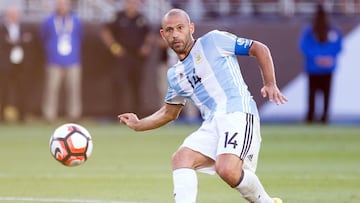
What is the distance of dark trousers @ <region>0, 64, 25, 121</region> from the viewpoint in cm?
2483

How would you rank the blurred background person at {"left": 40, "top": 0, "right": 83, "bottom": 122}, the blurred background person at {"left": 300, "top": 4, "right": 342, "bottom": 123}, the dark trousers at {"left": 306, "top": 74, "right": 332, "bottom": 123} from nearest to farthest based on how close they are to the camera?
the blurred background person at {"left": 300, "top": 4, "right": 342, "bottom": 123} → the dark trousers at {"left": 306, "top": 74, "right": 332, "bottom": 123} → the blurred background person at {"left": 40, "top": 0, "right": 83, "bottom": 122}

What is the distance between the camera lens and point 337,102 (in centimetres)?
2470

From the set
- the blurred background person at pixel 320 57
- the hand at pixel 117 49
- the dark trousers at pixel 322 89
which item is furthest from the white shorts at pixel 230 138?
the hand at pixel 117 49

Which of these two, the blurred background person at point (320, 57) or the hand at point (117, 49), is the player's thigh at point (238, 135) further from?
the hand at point (117, 49)

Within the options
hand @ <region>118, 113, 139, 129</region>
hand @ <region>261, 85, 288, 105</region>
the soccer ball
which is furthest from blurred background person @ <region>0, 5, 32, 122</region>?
hand @ <region>261, 85, 288, 105</region>

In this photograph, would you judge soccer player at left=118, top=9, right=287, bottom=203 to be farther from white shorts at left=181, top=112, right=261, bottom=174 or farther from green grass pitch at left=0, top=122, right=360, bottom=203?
green grass pitch at left=0, top=122, right=360, bottom=203

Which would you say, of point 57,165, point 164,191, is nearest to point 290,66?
point 57,165

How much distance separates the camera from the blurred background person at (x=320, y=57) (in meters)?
23.1

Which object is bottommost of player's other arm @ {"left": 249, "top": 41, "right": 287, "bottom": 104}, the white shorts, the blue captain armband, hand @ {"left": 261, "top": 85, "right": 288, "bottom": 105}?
the white shorts

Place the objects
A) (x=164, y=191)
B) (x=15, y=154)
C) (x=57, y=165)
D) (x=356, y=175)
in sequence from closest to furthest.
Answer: (x=164, y=191) < (x=356, y=175) < (x=57, y=165) < (x=15, y=154)

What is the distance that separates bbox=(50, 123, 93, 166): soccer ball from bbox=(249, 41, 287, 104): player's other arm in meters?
2.06

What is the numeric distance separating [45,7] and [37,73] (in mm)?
1789

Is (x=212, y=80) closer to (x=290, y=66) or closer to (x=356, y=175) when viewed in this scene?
(x=356, y=175)

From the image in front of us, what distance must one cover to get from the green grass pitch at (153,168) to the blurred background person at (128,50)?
2.05 meters
